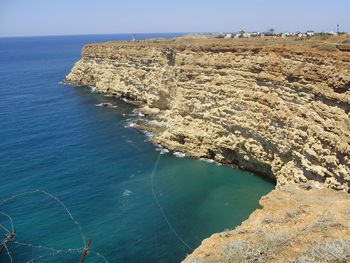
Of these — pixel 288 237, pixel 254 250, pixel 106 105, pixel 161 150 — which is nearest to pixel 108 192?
pixel 161 150

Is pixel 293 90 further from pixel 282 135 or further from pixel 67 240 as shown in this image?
pixel 67 240

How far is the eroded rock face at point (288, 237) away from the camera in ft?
49.3

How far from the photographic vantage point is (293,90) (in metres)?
33.7

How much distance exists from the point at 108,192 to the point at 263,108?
18.0 meters

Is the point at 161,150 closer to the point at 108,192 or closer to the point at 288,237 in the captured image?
the point at 108,192

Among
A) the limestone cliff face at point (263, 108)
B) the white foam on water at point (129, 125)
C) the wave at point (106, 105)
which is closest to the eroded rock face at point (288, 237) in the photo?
the limestone cliff face at point (263, 108)

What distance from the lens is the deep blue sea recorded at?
2762 cm

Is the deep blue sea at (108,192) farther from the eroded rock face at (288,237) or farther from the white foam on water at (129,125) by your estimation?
the eroded rock face at (288,237)

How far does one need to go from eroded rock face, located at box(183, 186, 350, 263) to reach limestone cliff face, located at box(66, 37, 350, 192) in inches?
393

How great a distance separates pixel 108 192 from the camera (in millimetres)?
35719

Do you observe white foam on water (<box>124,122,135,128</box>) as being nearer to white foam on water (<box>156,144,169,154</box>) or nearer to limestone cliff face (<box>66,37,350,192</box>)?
limestone cliff face (<box>66,37,350,192</box>)

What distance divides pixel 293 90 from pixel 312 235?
65.5 feet

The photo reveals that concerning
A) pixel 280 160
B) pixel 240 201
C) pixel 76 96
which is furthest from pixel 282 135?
pixel 76 96

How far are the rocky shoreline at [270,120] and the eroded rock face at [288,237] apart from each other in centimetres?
7
